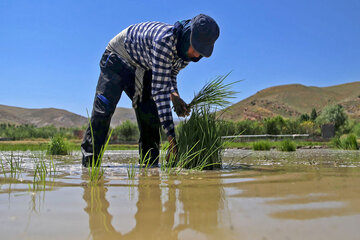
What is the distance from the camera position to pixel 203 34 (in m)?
2.39

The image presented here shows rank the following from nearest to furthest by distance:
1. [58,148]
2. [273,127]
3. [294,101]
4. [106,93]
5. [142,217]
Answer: [142,217] < [106,93] < [58,148] < [273,127] < [294,101]

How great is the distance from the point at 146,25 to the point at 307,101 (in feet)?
229

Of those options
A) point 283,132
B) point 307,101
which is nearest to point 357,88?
point 307,101

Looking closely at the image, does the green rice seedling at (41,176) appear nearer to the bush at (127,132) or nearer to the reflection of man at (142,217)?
the reflection of man at (142,217)

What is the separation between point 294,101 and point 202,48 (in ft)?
229

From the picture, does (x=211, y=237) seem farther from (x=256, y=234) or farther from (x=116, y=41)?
(x=116, y=41)

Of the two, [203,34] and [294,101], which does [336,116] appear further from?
[294,101]

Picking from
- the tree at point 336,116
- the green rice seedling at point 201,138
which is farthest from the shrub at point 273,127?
the green rice seedling at point 201,138

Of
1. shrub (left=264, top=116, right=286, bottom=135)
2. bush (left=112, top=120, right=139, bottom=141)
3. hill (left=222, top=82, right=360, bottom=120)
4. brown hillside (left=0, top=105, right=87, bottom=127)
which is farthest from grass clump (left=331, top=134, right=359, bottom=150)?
brown hillside (left=0, top=105, right=87, bottom=127)

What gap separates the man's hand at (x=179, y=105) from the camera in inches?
102

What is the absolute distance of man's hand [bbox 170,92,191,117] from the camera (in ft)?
8.52

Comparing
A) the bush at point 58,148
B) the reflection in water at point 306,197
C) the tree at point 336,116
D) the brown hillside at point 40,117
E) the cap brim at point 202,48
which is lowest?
the reflection in water at point 306,197

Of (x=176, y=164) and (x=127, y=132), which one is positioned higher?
(x=127, y=132)

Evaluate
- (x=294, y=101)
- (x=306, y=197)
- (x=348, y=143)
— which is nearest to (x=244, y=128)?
(x=348, y=143)
